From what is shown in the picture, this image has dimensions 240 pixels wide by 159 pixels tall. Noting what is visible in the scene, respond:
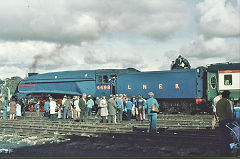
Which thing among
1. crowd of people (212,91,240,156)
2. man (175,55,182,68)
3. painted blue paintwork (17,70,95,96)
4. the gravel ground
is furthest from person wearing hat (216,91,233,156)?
painted blue paintwork (17,70,95,96)

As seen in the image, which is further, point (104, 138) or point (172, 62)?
point (172, 62)

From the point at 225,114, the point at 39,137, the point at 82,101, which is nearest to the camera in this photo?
the point at 225,114

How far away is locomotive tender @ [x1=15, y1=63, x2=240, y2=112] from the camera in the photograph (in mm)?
24422

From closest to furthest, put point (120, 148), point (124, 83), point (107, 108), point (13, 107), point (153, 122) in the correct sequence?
1. point (120, 148)
2. point (153, 122)
3. point (107, 108)
4. point (13, 107)
5. point (124, 83)

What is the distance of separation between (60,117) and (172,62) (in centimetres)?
991

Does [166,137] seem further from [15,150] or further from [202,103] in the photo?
[202,103]

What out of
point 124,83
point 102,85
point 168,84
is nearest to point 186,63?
Answer: point 168,84

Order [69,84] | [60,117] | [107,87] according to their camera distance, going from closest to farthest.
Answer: [60,117] → [107,87] → [69,84]

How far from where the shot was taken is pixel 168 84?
2625 centimetres

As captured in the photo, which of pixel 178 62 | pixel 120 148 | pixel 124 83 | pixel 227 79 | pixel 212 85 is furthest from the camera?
pixel 124 83

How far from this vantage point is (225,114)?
9086mm

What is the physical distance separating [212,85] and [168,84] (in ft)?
10.8

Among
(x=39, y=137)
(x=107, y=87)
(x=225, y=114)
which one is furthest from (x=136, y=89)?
(x=225, y=114)

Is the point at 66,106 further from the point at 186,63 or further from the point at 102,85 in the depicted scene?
the point at 186,63
